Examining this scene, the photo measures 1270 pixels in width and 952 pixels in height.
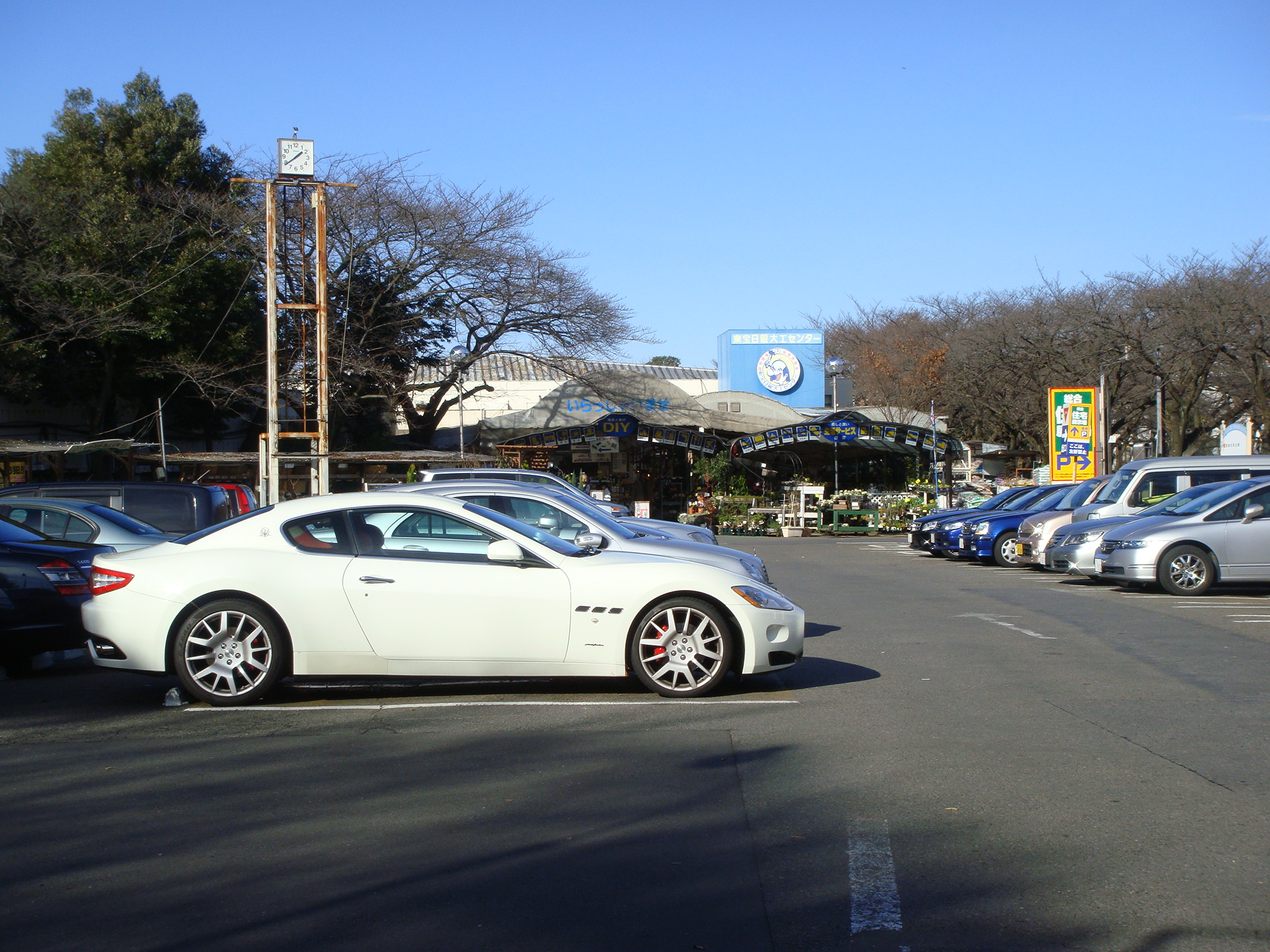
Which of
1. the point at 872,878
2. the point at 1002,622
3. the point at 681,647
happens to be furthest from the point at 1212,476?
the point at 872,878

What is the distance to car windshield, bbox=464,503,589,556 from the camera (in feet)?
26.5

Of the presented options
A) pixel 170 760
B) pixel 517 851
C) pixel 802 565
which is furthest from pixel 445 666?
pixel 802 565

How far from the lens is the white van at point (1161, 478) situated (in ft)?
60.7

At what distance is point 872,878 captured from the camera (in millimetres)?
4410

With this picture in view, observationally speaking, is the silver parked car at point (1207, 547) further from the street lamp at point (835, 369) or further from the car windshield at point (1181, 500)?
the street lamp at point (835, 369)

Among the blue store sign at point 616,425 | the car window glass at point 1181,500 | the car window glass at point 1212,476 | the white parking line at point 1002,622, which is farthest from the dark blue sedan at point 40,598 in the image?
the blue store sign at point 616,425

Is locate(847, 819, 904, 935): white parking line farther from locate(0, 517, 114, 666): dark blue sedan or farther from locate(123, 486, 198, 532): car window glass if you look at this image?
locate(123, 486, 198, 532): car window glass

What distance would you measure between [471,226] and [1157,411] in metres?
20.8

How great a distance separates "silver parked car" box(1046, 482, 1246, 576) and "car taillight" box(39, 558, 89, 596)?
13043 mm

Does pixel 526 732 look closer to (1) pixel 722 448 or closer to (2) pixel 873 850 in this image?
(2) pixel 873 850

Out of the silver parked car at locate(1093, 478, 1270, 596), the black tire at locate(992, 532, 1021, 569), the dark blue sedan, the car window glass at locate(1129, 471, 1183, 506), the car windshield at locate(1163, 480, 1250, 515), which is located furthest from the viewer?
the black tire at locate(992, 532, 1021, 569)

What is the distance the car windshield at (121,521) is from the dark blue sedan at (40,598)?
8.10ft

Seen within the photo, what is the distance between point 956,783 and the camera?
5.76 meters

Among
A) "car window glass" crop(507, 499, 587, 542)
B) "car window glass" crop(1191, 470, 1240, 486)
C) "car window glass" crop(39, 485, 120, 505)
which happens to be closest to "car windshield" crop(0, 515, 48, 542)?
"car window glass" crop(39, 485, 120, 505)
